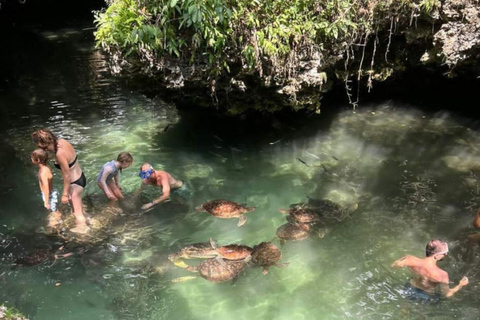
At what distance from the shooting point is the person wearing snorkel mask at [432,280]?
188 inches

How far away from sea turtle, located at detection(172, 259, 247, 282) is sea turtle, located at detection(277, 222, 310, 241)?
825mm

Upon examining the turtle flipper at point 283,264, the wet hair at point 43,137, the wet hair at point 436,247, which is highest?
the wet hair at point 43,137

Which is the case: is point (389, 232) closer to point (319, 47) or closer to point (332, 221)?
point (332, 221)

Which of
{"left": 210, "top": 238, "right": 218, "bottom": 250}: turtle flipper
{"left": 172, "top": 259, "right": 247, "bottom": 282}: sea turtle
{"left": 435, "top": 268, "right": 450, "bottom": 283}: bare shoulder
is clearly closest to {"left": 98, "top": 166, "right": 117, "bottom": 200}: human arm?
{"left": 210, "top": 238, "right": 218, "bottom": 250}: turtle flipper

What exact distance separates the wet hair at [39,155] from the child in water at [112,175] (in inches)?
43.8

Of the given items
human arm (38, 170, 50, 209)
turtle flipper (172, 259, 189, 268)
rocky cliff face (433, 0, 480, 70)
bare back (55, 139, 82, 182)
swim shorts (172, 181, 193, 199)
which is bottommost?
turtle flipper (172, 259, 189, 268)

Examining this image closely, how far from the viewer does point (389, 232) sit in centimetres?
595

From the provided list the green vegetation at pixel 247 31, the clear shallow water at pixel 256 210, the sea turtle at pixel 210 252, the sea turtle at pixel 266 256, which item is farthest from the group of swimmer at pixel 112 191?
the green vegetation at pixel 247 31

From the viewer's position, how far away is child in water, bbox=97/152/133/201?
6586mm

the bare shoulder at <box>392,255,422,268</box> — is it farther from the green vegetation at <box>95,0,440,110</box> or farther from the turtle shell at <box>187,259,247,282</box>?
the green vegetation at <box>95,0,440,110</box>

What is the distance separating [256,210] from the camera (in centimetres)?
663

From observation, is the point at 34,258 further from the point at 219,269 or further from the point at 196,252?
the point at 219,269

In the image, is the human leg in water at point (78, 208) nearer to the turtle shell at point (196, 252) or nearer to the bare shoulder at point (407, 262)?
the turtle shell at point (196, 252)

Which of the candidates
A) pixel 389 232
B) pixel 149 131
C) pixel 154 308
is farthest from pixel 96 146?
pixel 389 232
